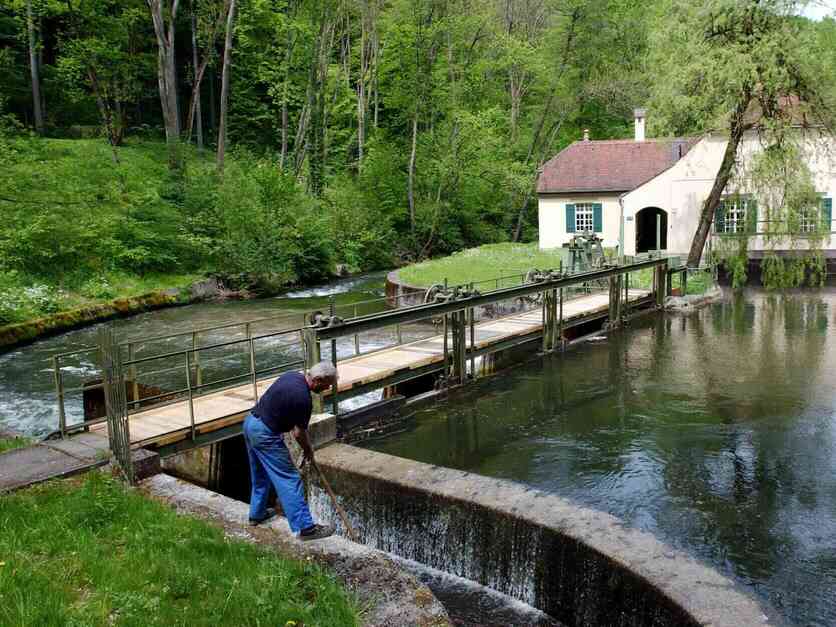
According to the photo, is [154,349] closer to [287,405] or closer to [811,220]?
[287,405]

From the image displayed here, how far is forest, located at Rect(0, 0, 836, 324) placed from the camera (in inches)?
1003

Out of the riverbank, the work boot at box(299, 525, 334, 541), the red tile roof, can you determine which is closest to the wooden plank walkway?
the work boot at box(299, 525, 334, 541)

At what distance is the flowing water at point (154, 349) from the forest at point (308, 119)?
236 cm

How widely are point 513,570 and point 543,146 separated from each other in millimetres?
50814

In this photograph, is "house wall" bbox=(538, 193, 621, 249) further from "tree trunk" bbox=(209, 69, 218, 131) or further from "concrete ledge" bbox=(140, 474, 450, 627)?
"concrete ledge" bbox=(140, 474, 450, 627)

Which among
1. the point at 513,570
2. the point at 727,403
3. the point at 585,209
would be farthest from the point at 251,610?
the point at 585,209

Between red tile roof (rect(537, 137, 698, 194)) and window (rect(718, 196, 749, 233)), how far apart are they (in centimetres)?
608

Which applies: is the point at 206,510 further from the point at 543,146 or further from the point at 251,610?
the point at 543,146

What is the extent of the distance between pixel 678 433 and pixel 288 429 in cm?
762

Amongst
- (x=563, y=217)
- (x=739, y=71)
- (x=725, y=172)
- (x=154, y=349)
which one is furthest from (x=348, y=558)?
(x=563, y=217)

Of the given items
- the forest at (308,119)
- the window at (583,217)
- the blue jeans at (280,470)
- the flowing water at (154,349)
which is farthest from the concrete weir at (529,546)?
the window at (583,217)

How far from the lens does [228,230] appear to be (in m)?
32.8

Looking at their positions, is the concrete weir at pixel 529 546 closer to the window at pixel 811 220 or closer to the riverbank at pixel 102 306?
→ the riverbank at pixel 102 306

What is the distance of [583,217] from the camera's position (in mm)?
39469
